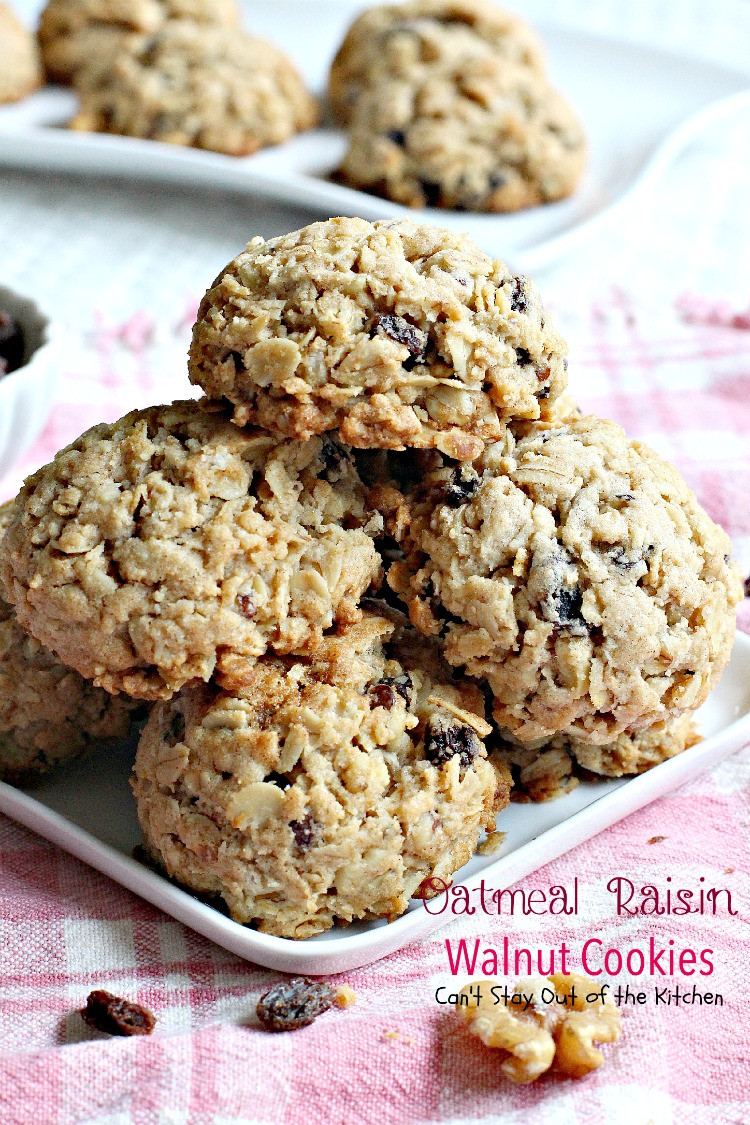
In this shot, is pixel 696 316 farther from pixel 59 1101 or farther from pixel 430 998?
pixel 59 1101

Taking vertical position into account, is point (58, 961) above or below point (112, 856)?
below

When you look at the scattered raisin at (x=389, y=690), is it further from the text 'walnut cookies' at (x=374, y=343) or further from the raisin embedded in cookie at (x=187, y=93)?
the raisin embedded in cookie at (x=187, y=93)

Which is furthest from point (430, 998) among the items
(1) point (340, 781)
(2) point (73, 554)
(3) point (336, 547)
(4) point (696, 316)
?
(4) point (696, 316)

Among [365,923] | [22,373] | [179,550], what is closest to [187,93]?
[22,373]

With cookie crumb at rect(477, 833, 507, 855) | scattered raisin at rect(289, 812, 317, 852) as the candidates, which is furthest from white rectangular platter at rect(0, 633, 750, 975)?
scattered raisin at rect(289, 812, 317, 852)

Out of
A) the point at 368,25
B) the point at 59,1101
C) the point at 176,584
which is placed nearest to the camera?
the point at 59,1101

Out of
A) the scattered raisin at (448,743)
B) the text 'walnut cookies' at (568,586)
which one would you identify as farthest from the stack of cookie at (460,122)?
the scattered raisin at (448,743)

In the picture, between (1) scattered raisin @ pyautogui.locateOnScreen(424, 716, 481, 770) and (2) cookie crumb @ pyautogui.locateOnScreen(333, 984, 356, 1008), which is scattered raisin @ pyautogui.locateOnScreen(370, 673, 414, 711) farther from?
(2) cookie crumb @ pyautogui.locateOnScreen(333, 984, 356, 1008)
